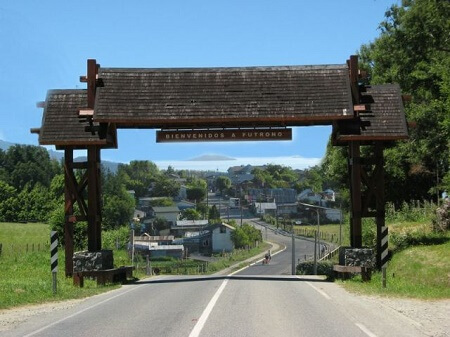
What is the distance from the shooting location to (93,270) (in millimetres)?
23375

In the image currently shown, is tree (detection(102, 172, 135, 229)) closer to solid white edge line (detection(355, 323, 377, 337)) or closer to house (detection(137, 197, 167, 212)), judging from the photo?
house (detection(137, 197, 167, 212))

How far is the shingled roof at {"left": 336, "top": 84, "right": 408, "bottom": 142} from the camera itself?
23812mm

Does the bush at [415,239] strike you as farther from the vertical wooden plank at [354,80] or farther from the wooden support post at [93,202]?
the wooden support post at [93,202]

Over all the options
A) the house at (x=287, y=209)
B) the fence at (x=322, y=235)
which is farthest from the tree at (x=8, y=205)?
the house at (x=287, y=209)

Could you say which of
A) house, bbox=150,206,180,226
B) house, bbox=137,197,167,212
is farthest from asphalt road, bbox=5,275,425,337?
house, bbox=137,197,167,212

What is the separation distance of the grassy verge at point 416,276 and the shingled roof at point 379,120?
426 centimetres

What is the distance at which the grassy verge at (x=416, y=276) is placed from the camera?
18938mm

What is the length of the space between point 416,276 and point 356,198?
3700 millimetres

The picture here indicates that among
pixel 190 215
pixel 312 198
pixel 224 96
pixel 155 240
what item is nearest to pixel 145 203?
pixel 190 215

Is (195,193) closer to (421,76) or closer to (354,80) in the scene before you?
(421,76)

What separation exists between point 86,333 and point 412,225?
84.4 ft

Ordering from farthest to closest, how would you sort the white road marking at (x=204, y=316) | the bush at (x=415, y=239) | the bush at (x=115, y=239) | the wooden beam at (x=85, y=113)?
the bush at (x=115, y=239) → the bush at (x=415, y=239) → the wooden beam at (x=85, y=113) → the white road marking at (x=204, y=316)

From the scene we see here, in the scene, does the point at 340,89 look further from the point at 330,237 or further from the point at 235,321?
the point at 330,237

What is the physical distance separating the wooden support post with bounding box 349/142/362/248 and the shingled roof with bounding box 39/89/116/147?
8999 millimetres
